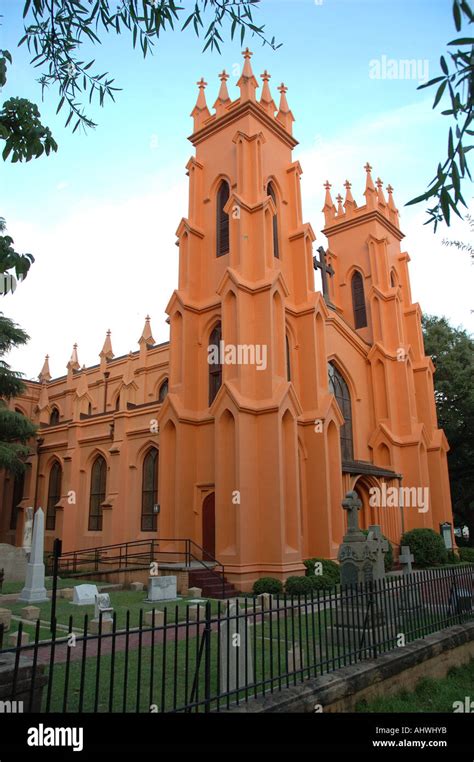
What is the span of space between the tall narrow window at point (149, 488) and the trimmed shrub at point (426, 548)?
11340 millimetres

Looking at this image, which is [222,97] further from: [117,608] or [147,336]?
[117,608]

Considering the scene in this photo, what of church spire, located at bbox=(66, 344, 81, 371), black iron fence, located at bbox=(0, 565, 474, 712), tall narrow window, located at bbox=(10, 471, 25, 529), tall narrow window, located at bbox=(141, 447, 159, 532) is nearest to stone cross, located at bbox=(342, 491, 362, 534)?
black iron fence, located at bbox=(0, 565, 474, 712)

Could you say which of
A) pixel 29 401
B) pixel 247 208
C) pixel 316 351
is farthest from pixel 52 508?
pixel 247 208

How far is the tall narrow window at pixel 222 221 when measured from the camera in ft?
A: 72.8

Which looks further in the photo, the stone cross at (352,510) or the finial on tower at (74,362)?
the finial on tower at (74,362)

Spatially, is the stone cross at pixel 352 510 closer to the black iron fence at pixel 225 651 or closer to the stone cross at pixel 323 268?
the black iron fence at pixel 225 651

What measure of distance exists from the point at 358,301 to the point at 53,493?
66.9 ft

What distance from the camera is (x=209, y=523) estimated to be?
19.3 meters

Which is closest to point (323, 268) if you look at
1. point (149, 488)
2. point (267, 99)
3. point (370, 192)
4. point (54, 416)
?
point (370, 192)

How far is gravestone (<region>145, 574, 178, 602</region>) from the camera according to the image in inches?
545

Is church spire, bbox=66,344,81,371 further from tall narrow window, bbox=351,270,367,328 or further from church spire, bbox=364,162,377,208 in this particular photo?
church spire, bbox=364,162,377,208

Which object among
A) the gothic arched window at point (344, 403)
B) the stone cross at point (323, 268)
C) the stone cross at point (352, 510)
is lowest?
the stone cross at point (352, 510)

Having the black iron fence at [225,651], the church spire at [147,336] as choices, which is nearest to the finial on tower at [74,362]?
the church spire at [147,336]
